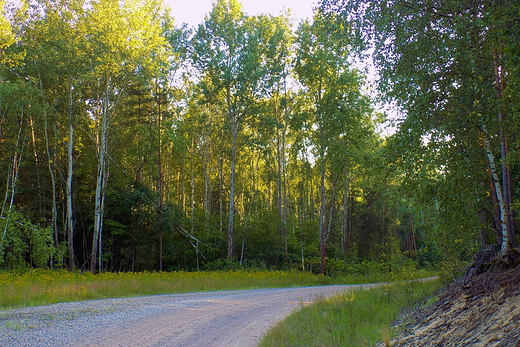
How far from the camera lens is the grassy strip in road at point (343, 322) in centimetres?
617

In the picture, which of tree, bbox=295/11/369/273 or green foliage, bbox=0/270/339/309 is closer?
green foliage, bbox=0/270/339/309

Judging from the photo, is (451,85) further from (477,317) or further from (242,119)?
(242,119)

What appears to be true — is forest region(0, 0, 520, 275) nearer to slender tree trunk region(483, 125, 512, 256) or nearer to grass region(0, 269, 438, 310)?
slender tree trunk region(483, 125, 512, 256)

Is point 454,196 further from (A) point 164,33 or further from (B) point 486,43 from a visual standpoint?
(A) point 164,33

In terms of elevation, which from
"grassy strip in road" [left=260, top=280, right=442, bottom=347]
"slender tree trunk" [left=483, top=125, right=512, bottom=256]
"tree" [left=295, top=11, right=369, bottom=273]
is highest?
"tree" [left=295, top=11, right=369, bottom=273]

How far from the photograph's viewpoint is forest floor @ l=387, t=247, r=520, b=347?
4523 mm

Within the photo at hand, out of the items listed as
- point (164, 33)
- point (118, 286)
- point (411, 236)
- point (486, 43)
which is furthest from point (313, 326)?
point (411, 236)

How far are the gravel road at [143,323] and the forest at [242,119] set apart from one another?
14.6 feet

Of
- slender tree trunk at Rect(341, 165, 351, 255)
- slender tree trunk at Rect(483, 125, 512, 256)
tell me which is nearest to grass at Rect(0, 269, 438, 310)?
slender tree trunk at Rect(483, 125, 512, 256)

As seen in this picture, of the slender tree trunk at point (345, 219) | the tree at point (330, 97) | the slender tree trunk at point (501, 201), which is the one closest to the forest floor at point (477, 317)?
the slender tree trunk at point (501, 201)

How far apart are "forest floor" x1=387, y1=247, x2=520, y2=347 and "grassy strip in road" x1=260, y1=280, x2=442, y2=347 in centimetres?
46

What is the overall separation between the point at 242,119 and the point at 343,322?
62.9ft

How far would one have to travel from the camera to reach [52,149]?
25141mm

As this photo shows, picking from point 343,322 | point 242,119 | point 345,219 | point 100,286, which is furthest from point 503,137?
point 345,219
